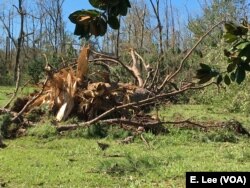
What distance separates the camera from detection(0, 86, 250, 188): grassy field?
5871 millimetres

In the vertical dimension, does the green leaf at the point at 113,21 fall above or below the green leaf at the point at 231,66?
above

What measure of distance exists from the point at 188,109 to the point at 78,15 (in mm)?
13998

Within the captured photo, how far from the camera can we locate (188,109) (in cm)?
1559

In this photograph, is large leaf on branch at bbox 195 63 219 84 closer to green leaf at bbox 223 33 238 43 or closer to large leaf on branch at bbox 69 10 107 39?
green leaf at bbox 223 33 238 43

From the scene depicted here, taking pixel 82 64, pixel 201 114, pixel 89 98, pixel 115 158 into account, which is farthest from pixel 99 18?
pixel 201 114

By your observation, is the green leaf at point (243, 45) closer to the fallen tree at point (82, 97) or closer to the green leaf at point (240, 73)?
the green leaf at point (240, 73)

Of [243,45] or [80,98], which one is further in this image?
[80,98]

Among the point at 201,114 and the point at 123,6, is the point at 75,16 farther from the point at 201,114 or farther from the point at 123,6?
the point at 201,114

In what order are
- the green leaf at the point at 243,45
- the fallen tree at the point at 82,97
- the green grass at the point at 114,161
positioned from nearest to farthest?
the green leaf at the point at 243,45 → the green grass at the point at 114,161 → the fallen tree at the point at 82,97

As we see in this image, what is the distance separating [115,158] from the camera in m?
7.12

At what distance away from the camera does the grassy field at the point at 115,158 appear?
19.3ft

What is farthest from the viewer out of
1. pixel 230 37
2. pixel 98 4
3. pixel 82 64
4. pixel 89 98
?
pixel 82 64

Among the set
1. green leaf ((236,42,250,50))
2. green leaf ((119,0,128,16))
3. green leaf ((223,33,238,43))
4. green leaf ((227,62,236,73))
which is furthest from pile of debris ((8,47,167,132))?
green leaf ((119,0,128,16))

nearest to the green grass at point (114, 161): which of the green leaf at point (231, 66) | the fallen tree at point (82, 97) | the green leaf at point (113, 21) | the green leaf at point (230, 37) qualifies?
the fallen tree at point (82, 97)
